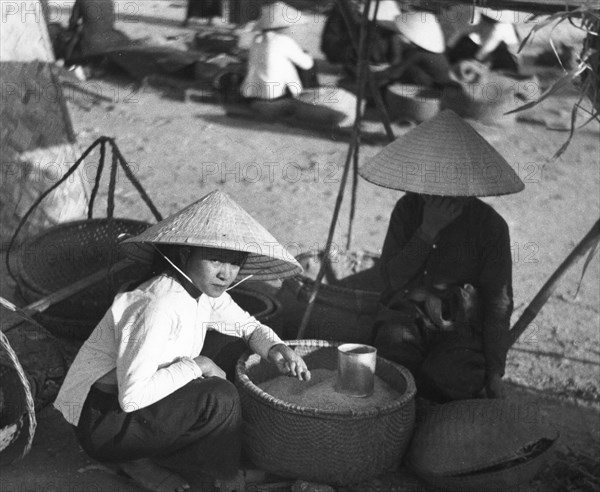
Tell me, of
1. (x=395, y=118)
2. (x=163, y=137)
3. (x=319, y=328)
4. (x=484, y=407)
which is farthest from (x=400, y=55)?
(x=484, y=407)

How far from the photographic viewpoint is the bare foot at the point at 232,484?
2957 millimetres

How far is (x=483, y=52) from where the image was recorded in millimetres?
8797

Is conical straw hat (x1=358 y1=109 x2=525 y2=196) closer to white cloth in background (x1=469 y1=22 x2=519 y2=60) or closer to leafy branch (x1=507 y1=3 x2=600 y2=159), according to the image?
leafy branch (x1=507 y1=3 x2=600 y2=159)

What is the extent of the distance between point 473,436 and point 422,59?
18.2 feet

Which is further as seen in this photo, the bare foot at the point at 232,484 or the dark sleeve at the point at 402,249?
the dark sleeve at the point at 402,249

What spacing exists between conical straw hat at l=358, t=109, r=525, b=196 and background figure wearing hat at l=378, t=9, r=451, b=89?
4.26 m

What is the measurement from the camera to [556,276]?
3523 millimetres

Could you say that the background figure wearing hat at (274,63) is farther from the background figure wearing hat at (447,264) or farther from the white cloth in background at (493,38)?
the background figure wearing hat at (447,264)

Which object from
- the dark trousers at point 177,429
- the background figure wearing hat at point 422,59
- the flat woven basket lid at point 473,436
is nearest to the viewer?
the dark trousers at point 177,429

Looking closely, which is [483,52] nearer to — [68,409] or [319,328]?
[319,328]

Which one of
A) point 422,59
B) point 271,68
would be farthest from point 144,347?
point 422,59

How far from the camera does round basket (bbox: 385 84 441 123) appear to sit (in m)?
7.37

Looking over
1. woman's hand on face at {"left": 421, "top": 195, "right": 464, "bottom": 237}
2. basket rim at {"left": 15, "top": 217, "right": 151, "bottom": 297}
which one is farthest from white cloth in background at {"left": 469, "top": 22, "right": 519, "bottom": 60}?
woman's hand on face at {"left": 421, "top": 195, "right": 464, "bottom": 237}

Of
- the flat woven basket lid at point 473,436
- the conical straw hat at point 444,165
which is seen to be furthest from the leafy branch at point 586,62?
the flat woven basket lid at point 473,436
